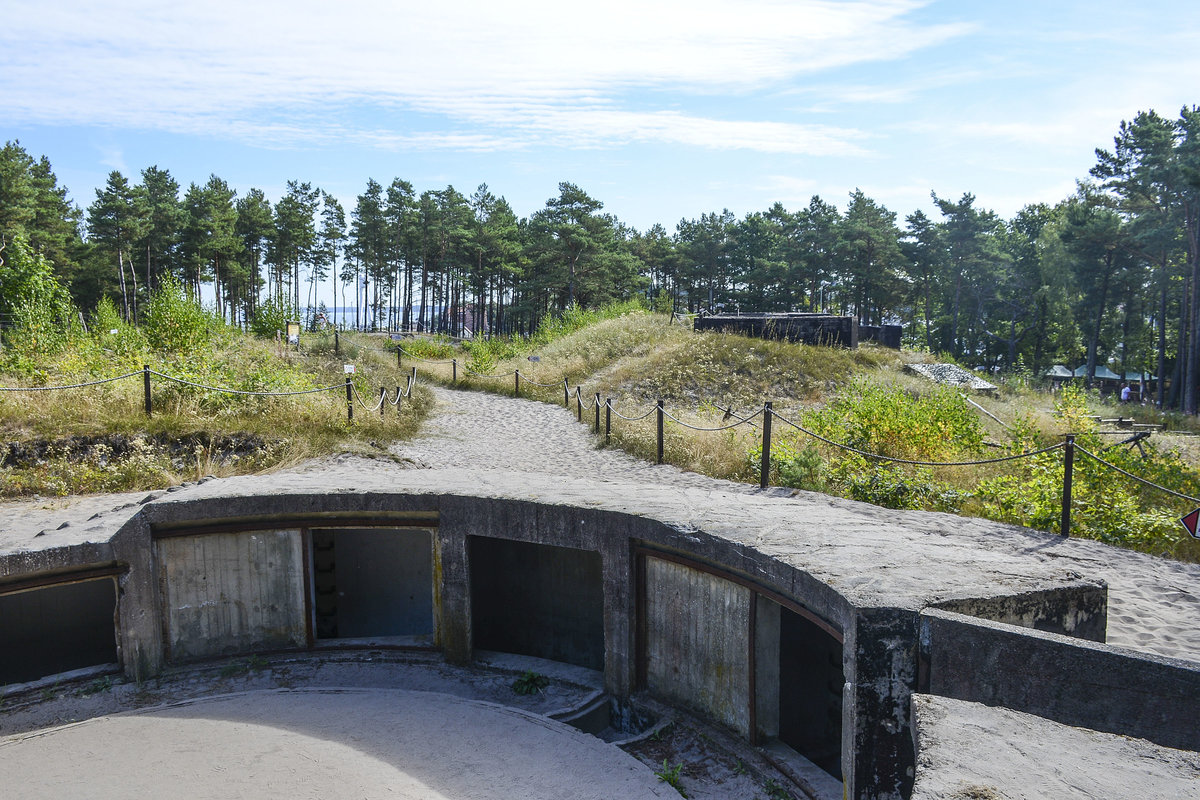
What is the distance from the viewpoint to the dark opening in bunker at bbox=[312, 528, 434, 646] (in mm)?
9117

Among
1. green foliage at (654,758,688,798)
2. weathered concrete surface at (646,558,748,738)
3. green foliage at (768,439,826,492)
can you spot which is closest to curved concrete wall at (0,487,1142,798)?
weathered concrete surface at (646,558,748,738)

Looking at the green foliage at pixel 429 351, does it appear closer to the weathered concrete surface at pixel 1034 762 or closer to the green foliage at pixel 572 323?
the green foliage at pixel 572 323

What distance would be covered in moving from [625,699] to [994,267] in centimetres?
4755

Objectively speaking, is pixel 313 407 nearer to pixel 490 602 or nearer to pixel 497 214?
pixel 490 602

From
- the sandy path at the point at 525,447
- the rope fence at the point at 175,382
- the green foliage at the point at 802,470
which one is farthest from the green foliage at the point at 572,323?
the green foliage at the point at 802,470

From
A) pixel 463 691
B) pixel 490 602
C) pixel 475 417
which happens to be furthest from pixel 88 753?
pixel 475 417

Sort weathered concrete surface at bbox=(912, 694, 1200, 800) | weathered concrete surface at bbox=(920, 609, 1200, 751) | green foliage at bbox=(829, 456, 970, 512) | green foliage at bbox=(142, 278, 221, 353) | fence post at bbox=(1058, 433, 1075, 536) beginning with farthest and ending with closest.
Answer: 1. green foliage at bbox=(142, 278, 221, 353)
2. green foliage at bbox=(829, 456, 970, 512)
3. fence post at bbox=(1058, 433, 1075, 536)
4. weathered concrete surface at bbox=(920, 609, 1200, 751)
5. weathered concrete surface at bbox=(912, 694, 1200, 800)

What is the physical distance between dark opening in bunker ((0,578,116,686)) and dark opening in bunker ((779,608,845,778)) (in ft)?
22.6

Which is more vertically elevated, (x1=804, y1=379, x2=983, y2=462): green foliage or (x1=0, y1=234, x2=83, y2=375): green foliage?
(x1=0, y1=234, x2=83, y2=375): green foliage

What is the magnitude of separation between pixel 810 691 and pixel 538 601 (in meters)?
3.07

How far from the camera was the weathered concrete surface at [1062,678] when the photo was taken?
3.58 m

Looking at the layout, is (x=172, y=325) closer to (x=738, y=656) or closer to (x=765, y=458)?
(x=765, y=458)

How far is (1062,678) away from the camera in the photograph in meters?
3.82

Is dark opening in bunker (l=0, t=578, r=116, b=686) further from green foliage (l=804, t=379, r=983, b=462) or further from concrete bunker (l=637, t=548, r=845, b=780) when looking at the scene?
green foliage (l=804, t=379, r=983, b=462)
